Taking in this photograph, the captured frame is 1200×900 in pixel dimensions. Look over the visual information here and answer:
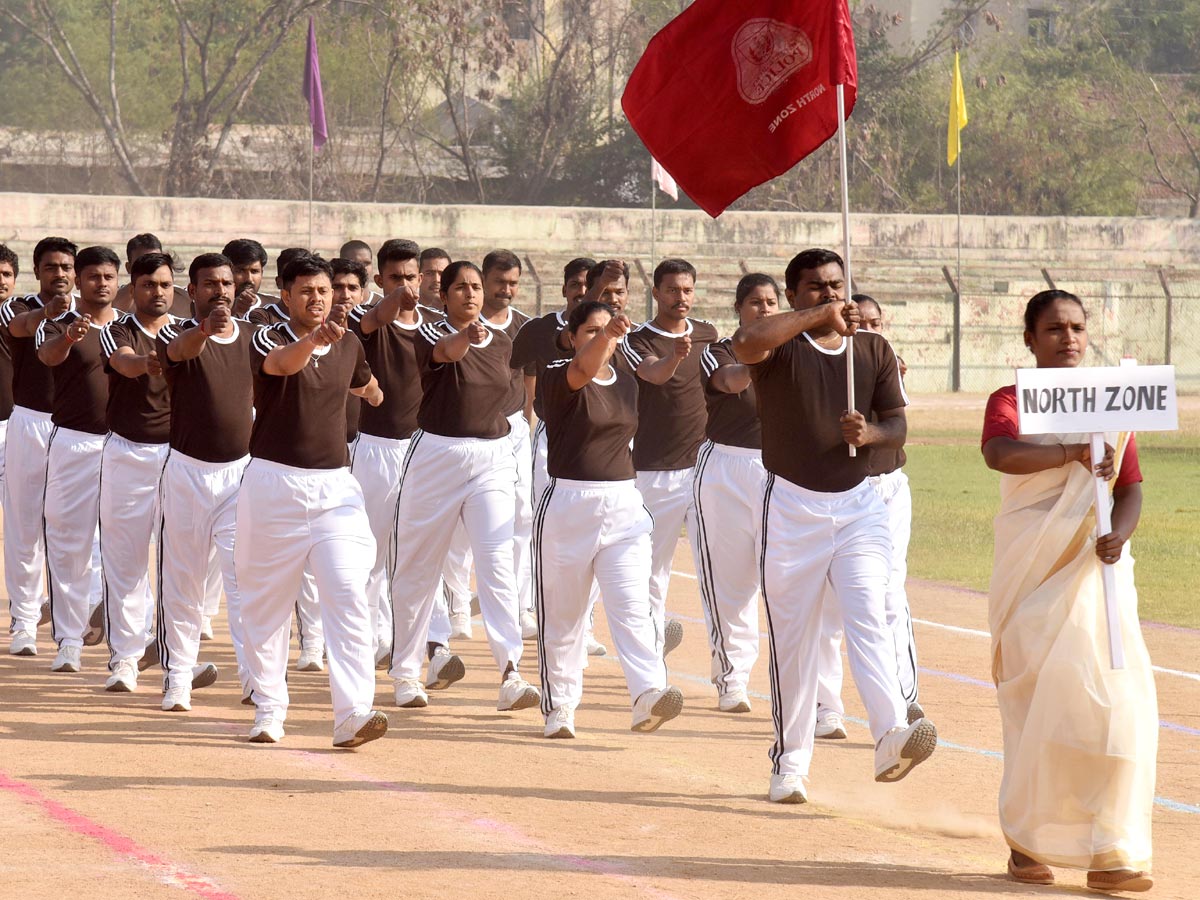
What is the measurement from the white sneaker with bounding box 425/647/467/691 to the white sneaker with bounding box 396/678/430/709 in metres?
0.28

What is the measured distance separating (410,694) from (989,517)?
10.8 m

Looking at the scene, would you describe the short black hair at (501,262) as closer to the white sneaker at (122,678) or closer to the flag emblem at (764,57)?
the flag emblem at (764,57)

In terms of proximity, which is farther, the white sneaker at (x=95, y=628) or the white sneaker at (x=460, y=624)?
the white sneaker at (x=460, y=624)

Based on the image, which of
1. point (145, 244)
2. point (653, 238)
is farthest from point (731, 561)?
point (653, 238)

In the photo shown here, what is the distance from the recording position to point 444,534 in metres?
9.79

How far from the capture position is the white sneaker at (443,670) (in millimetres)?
10039

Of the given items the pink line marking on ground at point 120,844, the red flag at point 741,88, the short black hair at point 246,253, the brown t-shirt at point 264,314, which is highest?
the red flag at point 741,88

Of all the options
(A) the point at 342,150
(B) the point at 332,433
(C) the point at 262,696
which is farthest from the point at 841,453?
(A) the point at 342,150

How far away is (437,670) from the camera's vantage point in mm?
10062

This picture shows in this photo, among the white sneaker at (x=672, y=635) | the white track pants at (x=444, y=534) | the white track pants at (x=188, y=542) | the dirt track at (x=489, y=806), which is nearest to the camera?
the dirt track at (x=489, y=806)

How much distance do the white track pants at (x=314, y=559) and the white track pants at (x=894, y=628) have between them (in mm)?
2084

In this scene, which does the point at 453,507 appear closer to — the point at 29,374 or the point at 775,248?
the point at 29,374

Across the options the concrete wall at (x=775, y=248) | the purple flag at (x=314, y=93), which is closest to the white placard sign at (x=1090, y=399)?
the purple flag at (x=314, y=93)

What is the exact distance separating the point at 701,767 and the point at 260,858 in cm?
237
